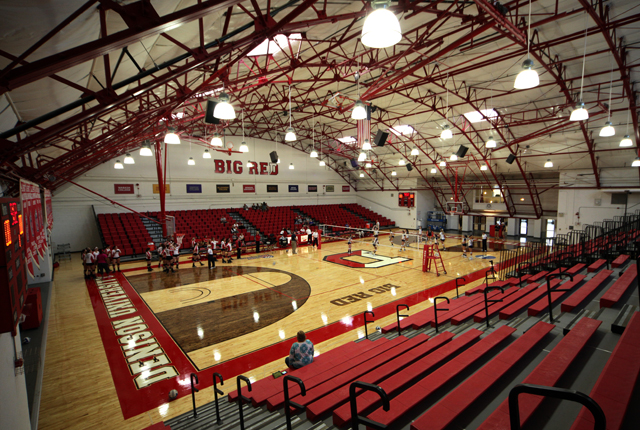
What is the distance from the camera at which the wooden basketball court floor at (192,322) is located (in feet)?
19.4

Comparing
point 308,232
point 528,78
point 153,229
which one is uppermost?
point 528,78

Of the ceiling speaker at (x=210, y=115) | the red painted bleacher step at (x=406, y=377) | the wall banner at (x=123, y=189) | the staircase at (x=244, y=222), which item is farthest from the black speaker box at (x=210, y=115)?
the wall banner at (x=123, y=189)

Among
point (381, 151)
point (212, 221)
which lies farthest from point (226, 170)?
point (381, 151)

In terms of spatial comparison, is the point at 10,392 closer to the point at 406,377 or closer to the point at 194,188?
the point at 406,377

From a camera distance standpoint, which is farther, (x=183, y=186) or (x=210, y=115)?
(x=183, y=186)

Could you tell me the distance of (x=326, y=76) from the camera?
642 inches

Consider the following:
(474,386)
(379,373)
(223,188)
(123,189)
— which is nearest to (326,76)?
(223,188)

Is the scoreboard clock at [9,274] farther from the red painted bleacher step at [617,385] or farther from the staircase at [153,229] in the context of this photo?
the staircase at [153,229]

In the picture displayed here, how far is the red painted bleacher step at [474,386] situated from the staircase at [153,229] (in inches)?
830

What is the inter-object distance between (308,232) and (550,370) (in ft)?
64.6

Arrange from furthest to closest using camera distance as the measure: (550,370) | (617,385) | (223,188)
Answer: (223,188) → (550,370) → (617,385)

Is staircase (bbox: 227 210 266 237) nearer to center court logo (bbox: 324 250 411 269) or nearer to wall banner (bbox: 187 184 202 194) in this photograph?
wall banner (bbox: 187 184 202 194)

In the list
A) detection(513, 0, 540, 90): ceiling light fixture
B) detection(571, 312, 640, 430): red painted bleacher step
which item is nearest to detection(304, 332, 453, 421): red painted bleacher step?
detection(571, 312, 640, 430): red painted bleacher step

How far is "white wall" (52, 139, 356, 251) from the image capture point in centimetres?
2073
